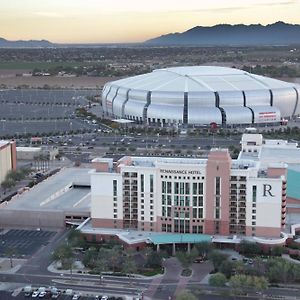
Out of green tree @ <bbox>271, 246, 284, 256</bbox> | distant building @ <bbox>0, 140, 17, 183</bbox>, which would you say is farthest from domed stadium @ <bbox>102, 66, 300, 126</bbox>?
green tree @ <bbox>271, 246, 284, 256</bbox>

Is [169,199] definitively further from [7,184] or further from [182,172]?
[7,184]

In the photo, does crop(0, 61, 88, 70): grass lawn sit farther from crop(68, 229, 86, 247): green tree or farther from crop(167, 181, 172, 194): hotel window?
crop(167, 181, 172, 194): hotel window

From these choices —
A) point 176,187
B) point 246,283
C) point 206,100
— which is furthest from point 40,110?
point 246,283

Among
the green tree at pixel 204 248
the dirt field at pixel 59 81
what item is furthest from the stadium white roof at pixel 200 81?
the green tree at pixel 204 248

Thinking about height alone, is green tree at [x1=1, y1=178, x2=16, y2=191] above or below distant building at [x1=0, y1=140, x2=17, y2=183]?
below

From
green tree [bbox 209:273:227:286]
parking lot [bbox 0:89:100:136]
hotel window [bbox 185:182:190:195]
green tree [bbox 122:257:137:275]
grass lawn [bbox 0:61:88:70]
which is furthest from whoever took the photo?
grass lawn [bbox 0:61:88:70]

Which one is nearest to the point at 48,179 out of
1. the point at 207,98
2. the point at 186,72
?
the point at 207,98

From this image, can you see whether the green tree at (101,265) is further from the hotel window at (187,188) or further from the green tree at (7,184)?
the green tree at (7,184)
